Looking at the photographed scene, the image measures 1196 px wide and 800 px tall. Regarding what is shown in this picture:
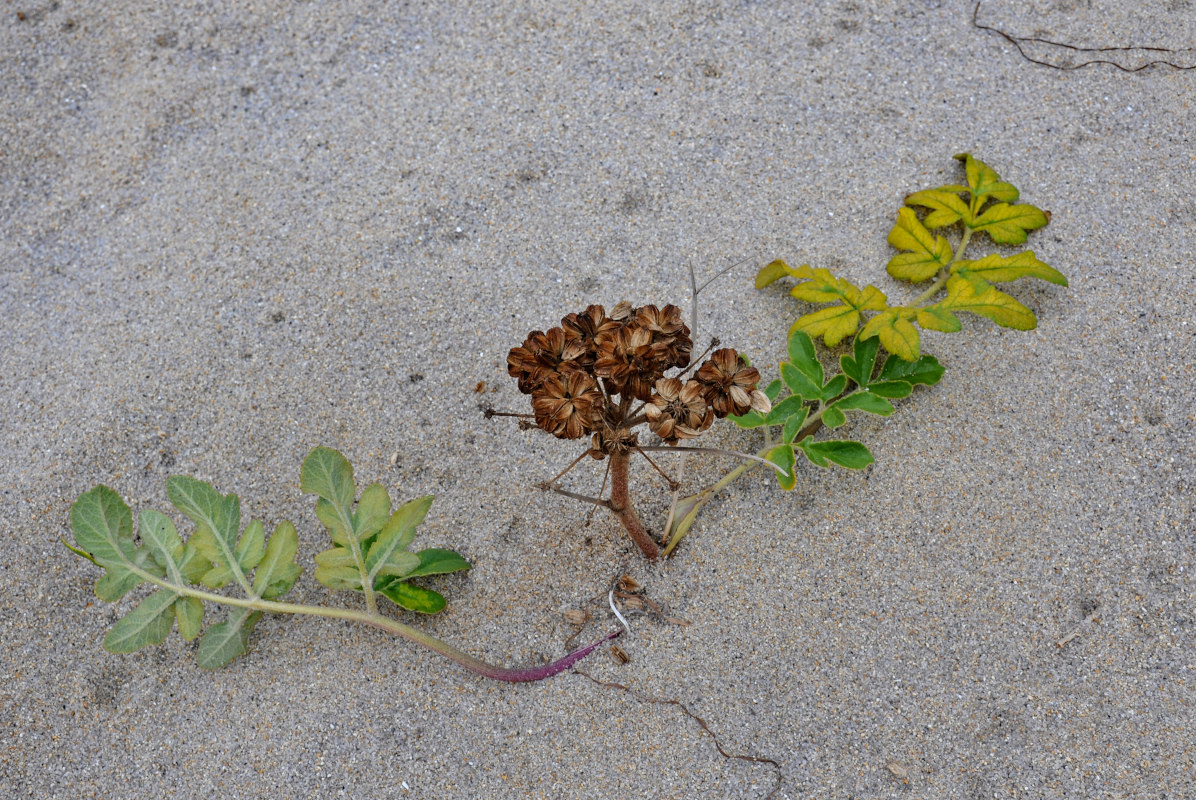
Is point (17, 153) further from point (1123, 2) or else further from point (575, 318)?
point (1123, 2)

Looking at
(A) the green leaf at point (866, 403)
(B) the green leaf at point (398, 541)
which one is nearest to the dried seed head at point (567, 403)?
(B) the green leaf at point (398, 541)

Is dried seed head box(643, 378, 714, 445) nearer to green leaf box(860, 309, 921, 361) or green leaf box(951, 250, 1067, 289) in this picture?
green leaf box(860, 309, 921, 361)

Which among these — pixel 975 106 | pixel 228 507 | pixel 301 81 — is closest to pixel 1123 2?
pixel 975 106

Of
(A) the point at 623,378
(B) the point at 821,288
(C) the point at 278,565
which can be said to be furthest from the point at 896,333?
(C) the point at 278,565

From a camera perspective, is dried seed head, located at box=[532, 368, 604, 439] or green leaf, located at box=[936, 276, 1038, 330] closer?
dried seed head, located at box=[532, 368, 604, 439]

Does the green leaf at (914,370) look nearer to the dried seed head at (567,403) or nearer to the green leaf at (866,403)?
the green leaf at (866,403)

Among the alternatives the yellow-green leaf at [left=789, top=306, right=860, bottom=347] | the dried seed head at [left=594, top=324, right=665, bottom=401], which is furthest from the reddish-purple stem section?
the yellow-green leaf at [left=789, top=306, right=860, bottom=347]
